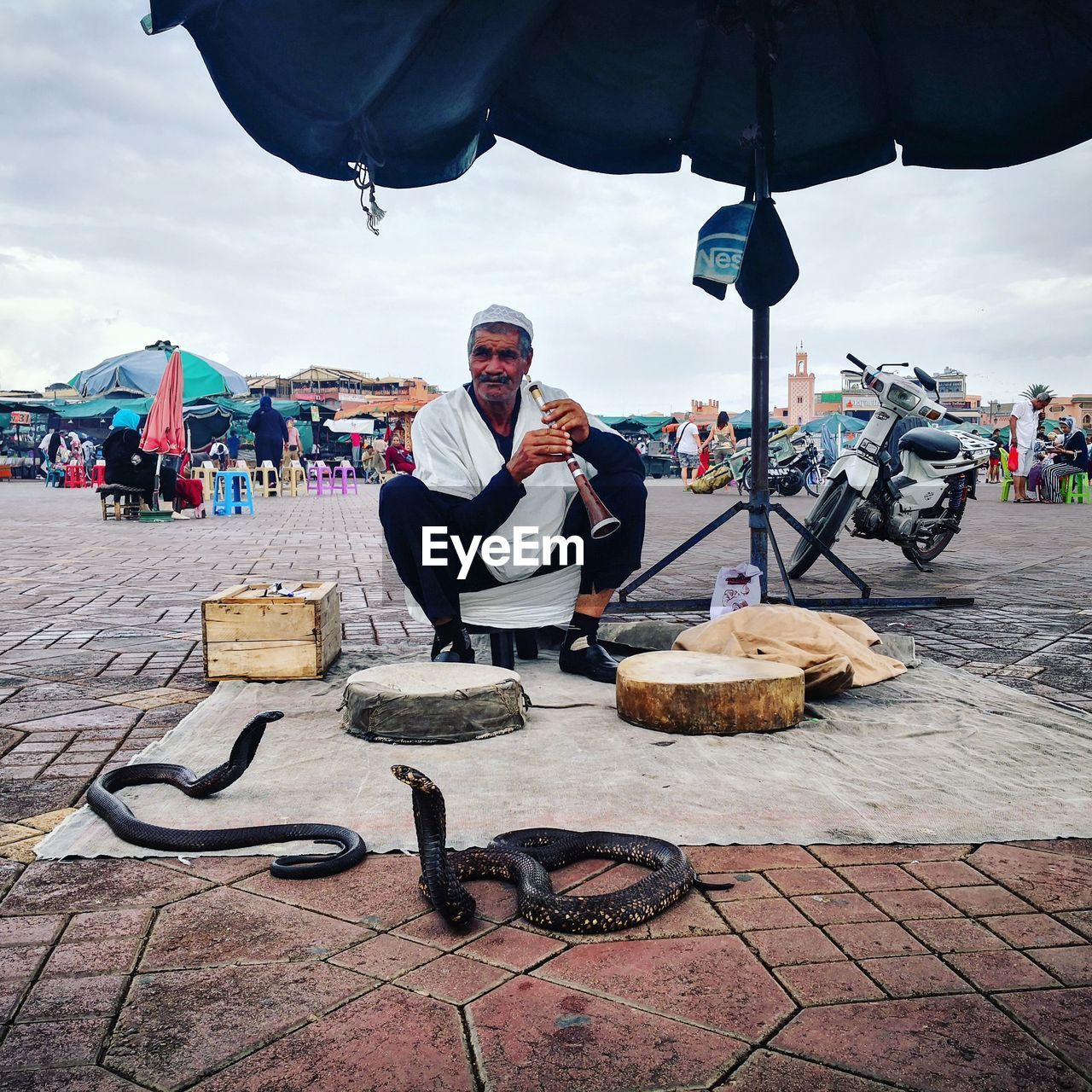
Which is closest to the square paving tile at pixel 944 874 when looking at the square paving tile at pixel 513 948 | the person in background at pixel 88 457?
the square paving tile at pixel 513 948

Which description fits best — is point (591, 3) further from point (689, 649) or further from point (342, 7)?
point (689, 649)

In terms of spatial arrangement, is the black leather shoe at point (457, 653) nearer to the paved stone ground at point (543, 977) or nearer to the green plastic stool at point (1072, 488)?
the paved stone ground at point (543, 977)

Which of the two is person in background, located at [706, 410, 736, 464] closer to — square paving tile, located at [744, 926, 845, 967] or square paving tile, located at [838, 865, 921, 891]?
square paving tile, located at [838, 865, 921, 891]

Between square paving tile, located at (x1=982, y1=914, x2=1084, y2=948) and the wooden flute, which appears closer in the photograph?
square paving tile, located at (x1=982, y1=914, x2=1084, y2=948)

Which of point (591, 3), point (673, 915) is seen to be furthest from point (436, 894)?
point (591, 3)

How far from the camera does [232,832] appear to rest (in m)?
1.92

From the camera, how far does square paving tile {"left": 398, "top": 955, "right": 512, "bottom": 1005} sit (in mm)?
1367

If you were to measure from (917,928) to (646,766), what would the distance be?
0.93 meters

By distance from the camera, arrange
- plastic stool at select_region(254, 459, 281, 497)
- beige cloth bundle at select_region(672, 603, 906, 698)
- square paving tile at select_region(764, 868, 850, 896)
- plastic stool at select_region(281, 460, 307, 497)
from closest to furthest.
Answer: square paving tile at select_region(764, 868, 850, 896) → beige cloth bundle at select_region(672, 603, 906, 698) → plastic stool at select_region(254, 459, 281, 497) → plastic stool at select_region(281, 460, 307, 497)

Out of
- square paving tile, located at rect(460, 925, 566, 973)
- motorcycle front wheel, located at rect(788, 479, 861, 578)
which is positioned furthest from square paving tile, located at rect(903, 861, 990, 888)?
motorcycle front wheel, located at rect(788, 479, 861, 578)

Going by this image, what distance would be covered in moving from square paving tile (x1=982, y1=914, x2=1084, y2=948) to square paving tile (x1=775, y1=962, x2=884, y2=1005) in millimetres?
300

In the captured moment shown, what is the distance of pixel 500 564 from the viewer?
138 inches

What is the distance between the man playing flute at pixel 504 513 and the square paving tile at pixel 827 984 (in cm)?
206

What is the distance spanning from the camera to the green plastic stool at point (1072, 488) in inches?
604
